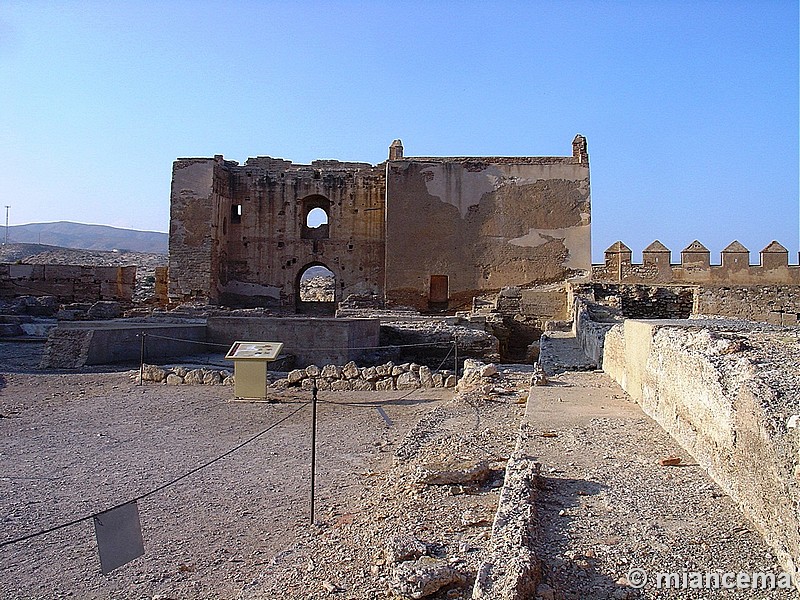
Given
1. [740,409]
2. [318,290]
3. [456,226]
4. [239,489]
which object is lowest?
[239,489]

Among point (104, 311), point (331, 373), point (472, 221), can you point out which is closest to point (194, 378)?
point (331, 373)

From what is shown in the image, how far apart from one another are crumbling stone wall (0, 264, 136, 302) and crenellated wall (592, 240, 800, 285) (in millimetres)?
14455

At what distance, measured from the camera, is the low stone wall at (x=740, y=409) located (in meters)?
2.56

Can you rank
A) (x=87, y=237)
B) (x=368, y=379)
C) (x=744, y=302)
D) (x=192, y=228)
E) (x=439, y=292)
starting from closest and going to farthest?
1. (x=368, y=379)
2. (x=744, y=302)
3. (x=192, y=228)
4. (x=439, y=292)
5. (x=87, y=237)

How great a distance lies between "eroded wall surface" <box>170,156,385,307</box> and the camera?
2283cm

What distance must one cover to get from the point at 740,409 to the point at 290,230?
67.8 ft

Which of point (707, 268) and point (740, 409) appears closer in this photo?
point (740, 409)

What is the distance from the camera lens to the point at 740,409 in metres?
3.13

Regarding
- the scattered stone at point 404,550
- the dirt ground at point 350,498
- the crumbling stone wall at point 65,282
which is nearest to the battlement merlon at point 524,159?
the crumbling stone wall at point 65,282

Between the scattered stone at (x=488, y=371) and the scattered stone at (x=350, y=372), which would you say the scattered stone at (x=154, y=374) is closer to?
the scattered stone at (x=350, y=372)

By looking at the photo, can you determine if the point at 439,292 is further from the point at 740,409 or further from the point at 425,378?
the point at 740,409

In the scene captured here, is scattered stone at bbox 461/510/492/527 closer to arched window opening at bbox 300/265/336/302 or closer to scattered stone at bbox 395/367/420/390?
scattered stone at bbox 395/367/420/390

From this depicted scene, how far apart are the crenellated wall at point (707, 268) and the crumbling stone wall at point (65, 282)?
14.5 metres

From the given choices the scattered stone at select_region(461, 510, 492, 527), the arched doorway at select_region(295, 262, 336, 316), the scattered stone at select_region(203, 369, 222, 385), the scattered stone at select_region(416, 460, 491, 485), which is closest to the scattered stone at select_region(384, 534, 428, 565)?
the scattered stone at select_region(461, 510, 492, 527)
